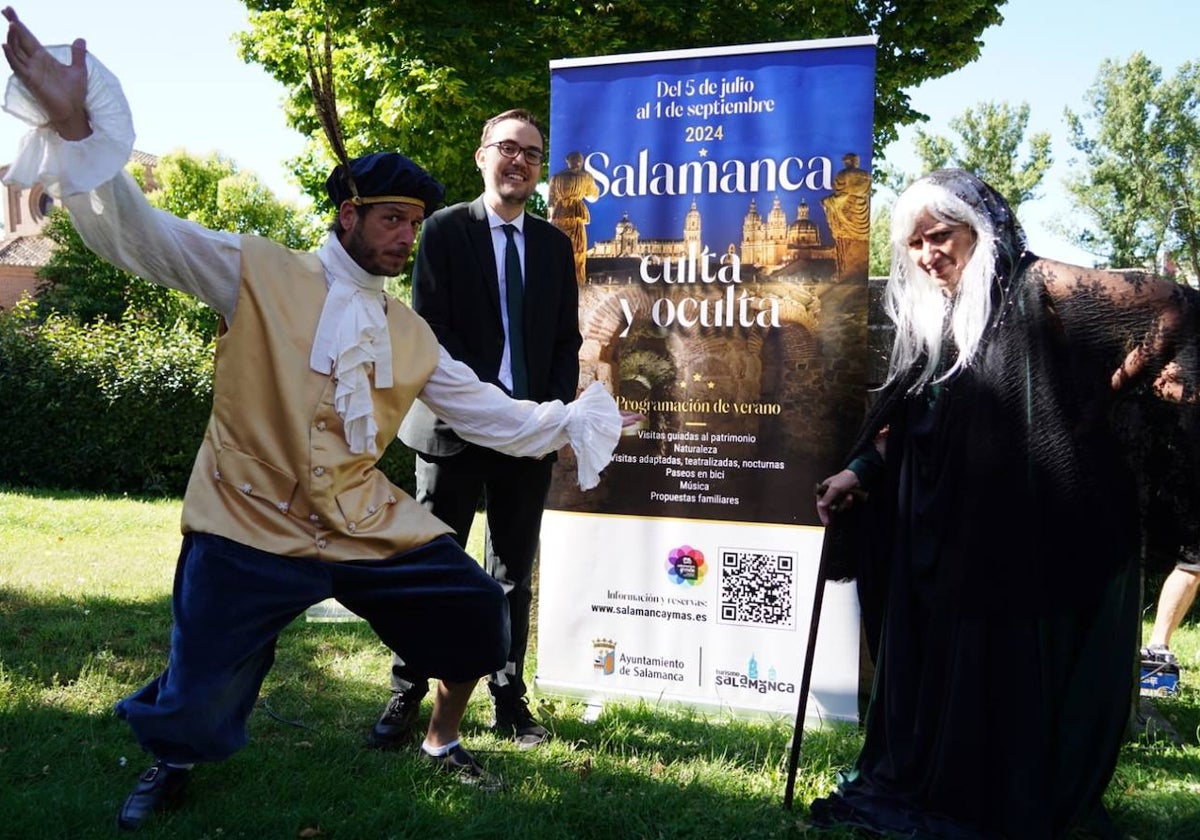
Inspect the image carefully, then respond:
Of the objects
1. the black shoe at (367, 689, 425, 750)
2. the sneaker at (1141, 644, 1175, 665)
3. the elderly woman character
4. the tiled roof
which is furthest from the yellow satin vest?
the tiled roof

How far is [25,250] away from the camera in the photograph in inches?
1925

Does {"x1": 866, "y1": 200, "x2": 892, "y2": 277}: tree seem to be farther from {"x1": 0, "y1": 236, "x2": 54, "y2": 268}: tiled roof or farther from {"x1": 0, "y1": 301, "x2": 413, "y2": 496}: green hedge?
{"x1": 0, "y1": 236, "x2": 54, "y2": 268}: tiled roof

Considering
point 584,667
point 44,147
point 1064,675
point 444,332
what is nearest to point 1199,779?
point 1064,675

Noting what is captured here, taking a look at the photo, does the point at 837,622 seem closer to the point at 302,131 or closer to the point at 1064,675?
the point at 1064,675

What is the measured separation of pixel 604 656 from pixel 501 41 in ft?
32.2

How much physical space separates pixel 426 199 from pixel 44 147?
1.12m

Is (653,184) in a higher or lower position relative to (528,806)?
higher

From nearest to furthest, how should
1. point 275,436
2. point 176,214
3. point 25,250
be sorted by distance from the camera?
point 275,436 → point 176,214 → point 25,250

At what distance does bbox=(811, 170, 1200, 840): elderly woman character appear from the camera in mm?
2867

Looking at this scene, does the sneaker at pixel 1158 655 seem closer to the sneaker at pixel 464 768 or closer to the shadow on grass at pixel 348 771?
the shadow on grass at pixel 348 771

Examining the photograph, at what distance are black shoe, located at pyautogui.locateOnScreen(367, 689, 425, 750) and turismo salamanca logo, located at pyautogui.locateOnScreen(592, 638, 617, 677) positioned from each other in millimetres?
917

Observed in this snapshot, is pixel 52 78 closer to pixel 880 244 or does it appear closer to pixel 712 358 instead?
pixel 712 358

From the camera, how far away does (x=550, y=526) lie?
181 inches

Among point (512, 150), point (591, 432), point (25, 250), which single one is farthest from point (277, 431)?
point (25, 250)
